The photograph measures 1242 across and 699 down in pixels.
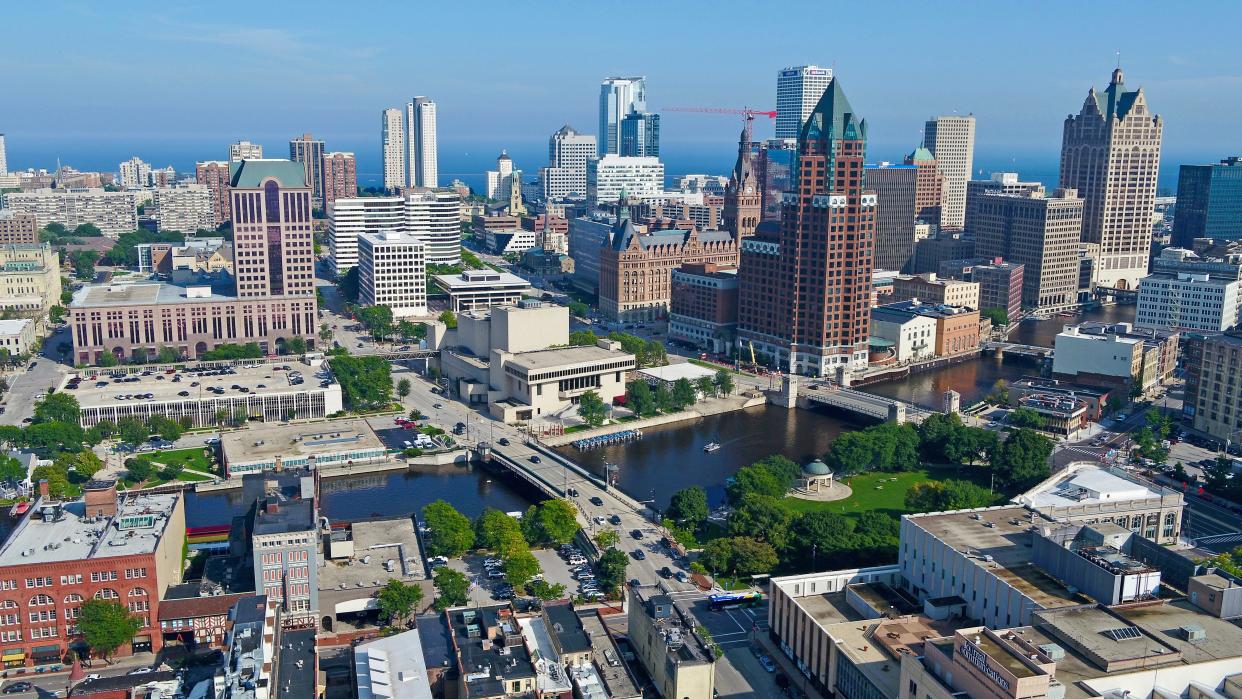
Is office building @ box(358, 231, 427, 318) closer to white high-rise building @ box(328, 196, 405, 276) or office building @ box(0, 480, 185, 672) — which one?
white high-rise building @ box(328, 196, 405, 276)

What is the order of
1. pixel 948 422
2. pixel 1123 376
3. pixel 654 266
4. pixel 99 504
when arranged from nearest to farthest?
1. pixel 99 504
2. pixel 948 422
3. pixel 1123 376
4. pixel 654 266

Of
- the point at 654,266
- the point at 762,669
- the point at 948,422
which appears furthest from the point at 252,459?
the point at 654,266

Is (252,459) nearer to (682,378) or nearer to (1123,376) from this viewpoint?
(682,378)

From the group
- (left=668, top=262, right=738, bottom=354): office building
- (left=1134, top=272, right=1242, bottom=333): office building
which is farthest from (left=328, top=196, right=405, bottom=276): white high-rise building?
(left=1134, top=272, right=1242, bottom=333): office building

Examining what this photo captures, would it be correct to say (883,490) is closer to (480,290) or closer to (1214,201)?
(480,290)

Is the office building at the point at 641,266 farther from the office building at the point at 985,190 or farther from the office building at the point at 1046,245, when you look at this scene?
the office building at the point at 985,190

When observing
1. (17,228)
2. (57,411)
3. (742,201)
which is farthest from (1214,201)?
(17,228)

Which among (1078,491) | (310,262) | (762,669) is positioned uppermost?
(310,262)
